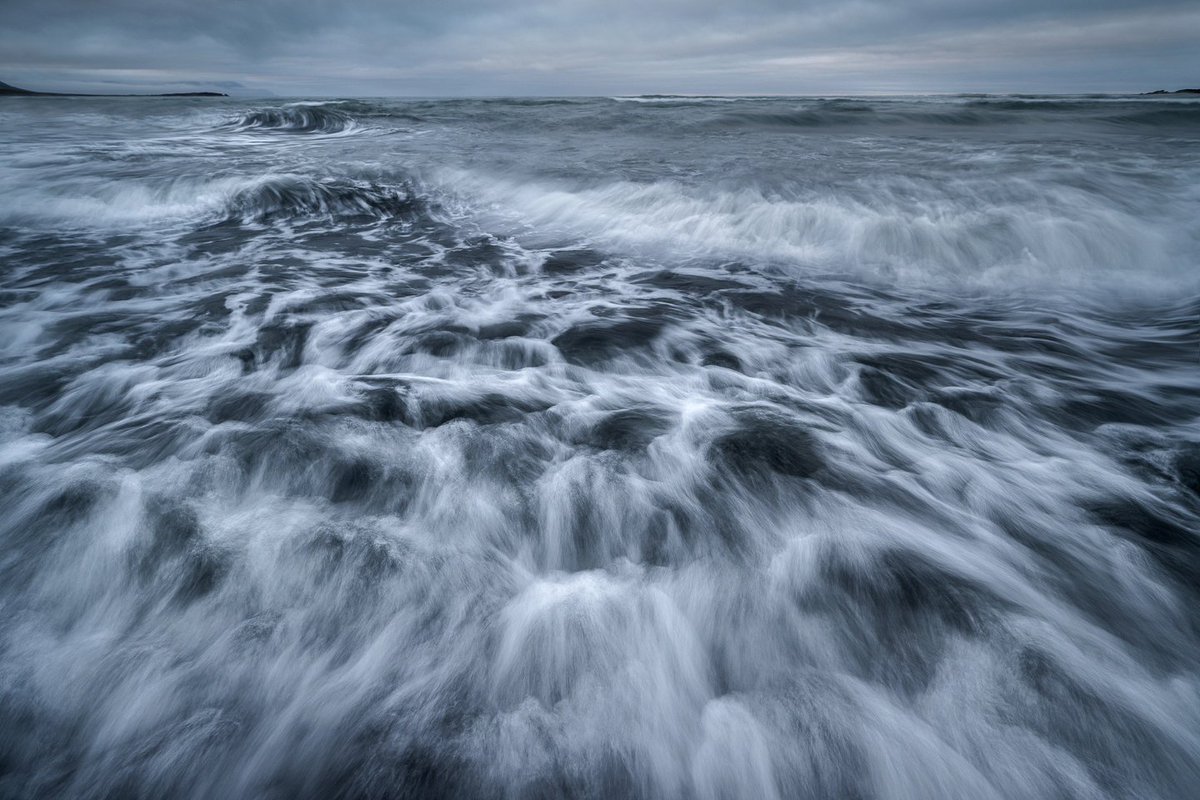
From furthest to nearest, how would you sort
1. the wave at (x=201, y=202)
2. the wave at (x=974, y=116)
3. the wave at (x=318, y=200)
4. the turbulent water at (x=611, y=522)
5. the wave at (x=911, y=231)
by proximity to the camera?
the wave at (x=974, y=116), the wave at (x=318, y=200), the wave at (x=201, y=202), the wave at (x=911, y=231), the turbulent water at (x=611, y=522)

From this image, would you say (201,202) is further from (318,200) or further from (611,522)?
(611,522)

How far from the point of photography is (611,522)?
8.75 ft

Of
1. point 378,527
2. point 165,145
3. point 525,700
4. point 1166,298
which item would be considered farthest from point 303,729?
point 165,145

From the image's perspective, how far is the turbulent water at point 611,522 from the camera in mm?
1704

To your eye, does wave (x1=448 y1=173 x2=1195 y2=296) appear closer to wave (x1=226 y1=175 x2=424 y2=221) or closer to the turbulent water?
the turbulent water

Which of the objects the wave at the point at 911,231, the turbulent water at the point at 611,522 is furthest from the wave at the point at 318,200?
the turbulent water at the point at 611,522

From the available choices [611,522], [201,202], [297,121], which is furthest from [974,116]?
[297,121]

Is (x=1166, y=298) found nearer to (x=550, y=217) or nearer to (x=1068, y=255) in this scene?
(x=1068, y=255)

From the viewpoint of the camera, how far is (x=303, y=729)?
1783 millimetres

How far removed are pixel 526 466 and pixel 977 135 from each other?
16318 mm

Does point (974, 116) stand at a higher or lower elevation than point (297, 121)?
higher

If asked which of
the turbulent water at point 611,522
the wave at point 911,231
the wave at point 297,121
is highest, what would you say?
the wave at point 297,121

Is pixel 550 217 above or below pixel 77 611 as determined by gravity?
above

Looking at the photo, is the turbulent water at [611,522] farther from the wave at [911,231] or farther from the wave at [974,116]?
the wave at [974,116]
